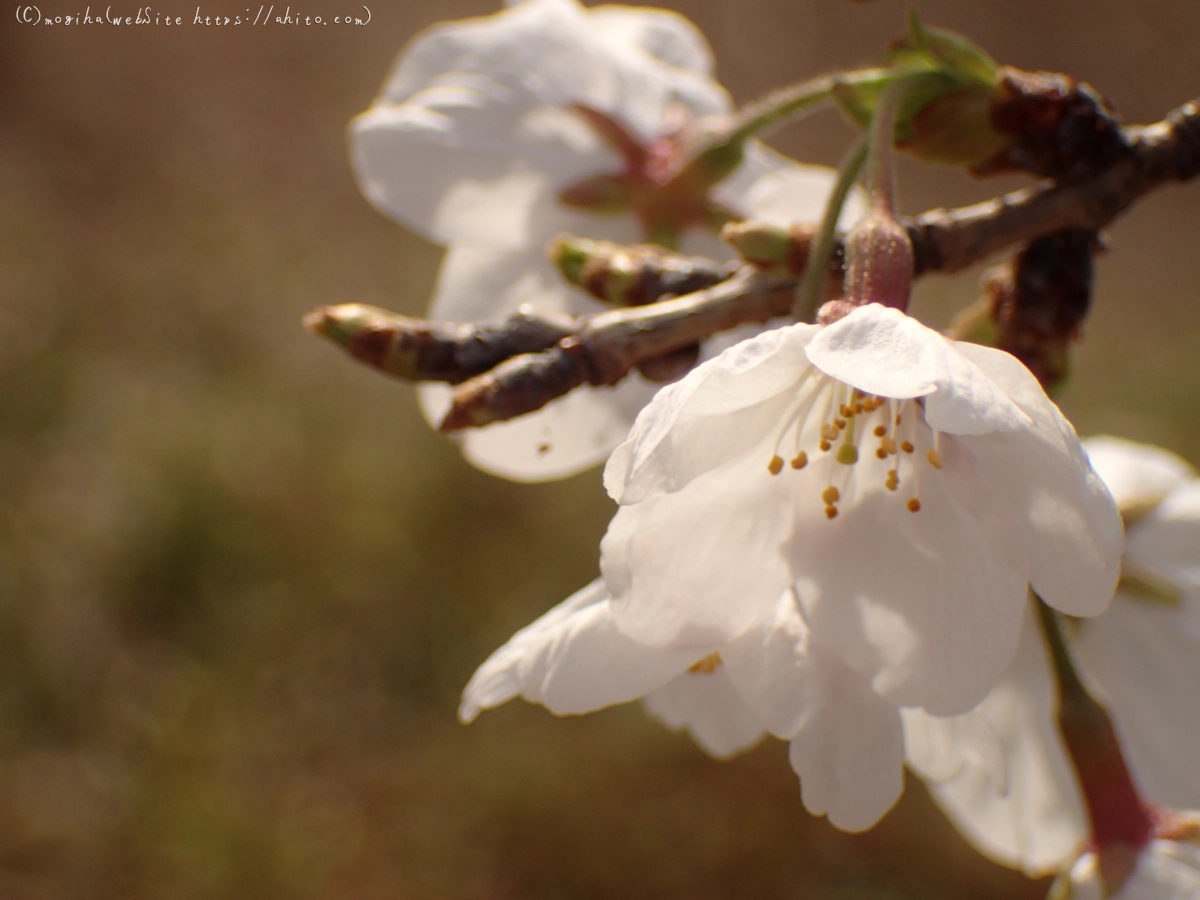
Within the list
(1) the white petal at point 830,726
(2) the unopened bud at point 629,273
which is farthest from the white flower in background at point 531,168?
(1) the white petal at point 830,726

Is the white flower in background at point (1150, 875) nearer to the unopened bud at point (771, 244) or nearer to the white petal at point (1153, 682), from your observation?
the white petal at point (1153, 682)

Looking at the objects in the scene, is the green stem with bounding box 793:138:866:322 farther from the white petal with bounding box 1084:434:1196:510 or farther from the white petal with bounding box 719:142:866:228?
the white petal with bounding box 1084:434:1196:510

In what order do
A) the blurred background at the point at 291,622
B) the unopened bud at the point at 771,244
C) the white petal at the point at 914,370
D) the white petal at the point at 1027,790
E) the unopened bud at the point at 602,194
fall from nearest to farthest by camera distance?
the white petal at the point at 914,370, the unopened bud at the point at 771,244, the white petal at the point at 1027,790, the unopened bud at the point at 602,194, the blurred background at the point at 291,622

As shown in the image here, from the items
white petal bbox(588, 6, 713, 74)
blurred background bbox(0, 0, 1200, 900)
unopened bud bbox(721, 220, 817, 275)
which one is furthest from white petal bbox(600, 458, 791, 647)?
blurred background bbox(0, 0, 1200, 900)

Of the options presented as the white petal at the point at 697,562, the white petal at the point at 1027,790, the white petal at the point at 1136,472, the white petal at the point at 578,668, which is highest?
the white petal at the point at 697,562

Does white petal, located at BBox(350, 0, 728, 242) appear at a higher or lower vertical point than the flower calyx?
higher

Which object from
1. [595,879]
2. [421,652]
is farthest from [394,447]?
[595,879]
